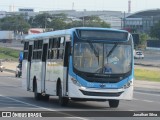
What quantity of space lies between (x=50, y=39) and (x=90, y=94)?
152 inches

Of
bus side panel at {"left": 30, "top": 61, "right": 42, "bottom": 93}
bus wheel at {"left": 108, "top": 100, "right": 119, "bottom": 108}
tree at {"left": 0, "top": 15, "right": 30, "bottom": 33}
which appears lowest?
tree at {"left": 0, "top": 15, "right": 30, "bottom": 33}

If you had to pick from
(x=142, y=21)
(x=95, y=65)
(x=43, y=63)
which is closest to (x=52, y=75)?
(x=43, y=63)

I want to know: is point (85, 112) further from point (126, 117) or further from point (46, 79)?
point (46, 79)

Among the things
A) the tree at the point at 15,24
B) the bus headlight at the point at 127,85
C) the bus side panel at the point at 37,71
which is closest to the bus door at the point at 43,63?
the bus side panel at the point at 37,71

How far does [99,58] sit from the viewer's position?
21844 mm

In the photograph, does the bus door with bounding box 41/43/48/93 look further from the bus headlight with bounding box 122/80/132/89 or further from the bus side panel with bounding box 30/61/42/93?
the bus headlight with bounding box 122/80/132/89

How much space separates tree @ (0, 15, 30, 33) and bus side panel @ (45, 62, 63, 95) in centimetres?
13211

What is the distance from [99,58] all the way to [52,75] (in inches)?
108

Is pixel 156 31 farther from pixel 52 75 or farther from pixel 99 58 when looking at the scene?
pixel 99 58

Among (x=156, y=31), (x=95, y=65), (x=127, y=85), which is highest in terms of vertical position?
(x=95, y=65)

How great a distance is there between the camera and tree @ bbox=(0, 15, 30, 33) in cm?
15975

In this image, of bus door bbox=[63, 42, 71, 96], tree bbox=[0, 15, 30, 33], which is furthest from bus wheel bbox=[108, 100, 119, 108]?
tree bbox=[0, 15, 30, 33]

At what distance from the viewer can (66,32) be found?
74.3 ft

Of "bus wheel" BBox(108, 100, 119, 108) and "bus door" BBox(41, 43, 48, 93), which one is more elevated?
"bus door" BBox(41, 43, 48, 93)
